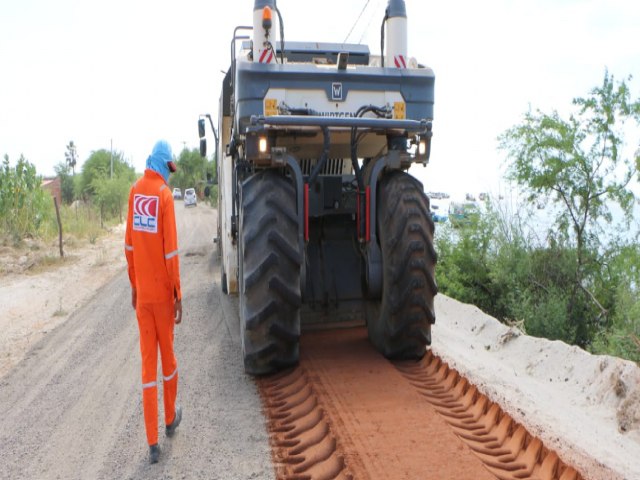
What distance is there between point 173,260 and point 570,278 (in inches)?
430

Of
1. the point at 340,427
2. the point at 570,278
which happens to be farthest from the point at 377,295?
the point at 570,278

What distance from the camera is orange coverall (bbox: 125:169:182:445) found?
450 cm

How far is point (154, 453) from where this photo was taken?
4449 mm

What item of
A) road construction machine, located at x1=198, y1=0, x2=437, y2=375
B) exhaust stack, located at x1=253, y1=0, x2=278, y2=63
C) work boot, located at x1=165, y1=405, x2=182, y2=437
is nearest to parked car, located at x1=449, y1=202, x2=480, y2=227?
road construction machine, located at x1=198, y1=0, x2=437, y2=375

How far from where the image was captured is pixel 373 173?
19.6ft

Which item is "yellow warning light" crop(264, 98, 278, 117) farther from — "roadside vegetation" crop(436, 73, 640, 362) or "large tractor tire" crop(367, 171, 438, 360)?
"roadside vegetation" crop(436, 73, 640, 362)

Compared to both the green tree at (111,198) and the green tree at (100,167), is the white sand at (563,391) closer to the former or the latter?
the green tree at (111,198)

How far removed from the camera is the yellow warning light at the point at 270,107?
226 inches

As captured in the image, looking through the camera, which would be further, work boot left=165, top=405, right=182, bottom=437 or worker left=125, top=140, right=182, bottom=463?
work boot left=165, top=405, right=182, bottom=437

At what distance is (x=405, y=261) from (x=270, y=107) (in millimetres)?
1921

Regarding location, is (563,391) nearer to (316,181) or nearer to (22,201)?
(316,181)

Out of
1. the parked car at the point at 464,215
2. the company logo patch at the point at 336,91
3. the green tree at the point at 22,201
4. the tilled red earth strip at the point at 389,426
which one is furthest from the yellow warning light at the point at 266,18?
the green tree at the point at 22,201

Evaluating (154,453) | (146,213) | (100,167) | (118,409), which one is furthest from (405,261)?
(100,167)

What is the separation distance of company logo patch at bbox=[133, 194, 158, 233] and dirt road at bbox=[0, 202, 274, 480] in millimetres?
1677
